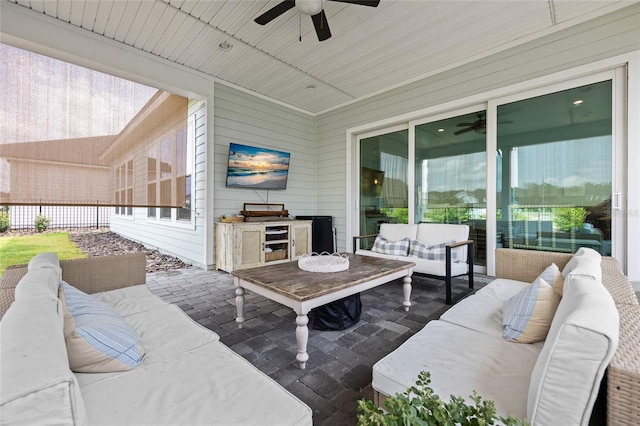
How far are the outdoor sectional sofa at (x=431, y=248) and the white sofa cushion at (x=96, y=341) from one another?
2.92 meters

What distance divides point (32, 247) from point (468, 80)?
7587 millimetres

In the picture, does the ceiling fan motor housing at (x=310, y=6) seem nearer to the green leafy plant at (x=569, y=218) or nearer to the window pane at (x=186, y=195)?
the window pane at (x=186, y=195)

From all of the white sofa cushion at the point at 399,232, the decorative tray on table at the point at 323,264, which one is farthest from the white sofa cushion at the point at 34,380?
the white sofa cushion at the point at 399,232

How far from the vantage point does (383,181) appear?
5316mm

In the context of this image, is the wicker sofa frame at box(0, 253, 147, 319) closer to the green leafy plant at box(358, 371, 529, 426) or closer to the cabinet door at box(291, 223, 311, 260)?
the green leafy plant at box(358, 371, 529, 426)

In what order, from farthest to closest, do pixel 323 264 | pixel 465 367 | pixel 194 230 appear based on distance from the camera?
pixel 194 230, pixel 323 264, pixel 465 367

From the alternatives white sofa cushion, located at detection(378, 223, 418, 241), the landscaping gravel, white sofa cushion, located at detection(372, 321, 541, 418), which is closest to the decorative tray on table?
white sofa cushion, located at detection(372, 321, 541, 418)

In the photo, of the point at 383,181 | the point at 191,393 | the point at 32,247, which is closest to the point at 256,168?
the point at 383,181

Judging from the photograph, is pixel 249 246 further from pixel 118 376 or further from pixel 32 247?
pixel 32 247

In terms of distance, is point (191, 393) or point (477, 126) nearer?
point (191, 393)

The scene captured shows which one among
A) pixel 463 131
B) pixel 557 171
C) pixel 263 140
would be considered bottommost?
pixel 557 171

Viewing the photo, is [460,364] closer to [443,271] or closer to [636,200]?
[443,271]

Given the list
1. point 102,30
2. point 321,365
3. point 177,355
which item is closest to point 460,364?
point 321,365

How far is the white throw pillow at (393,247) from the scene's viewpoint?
154 inches
